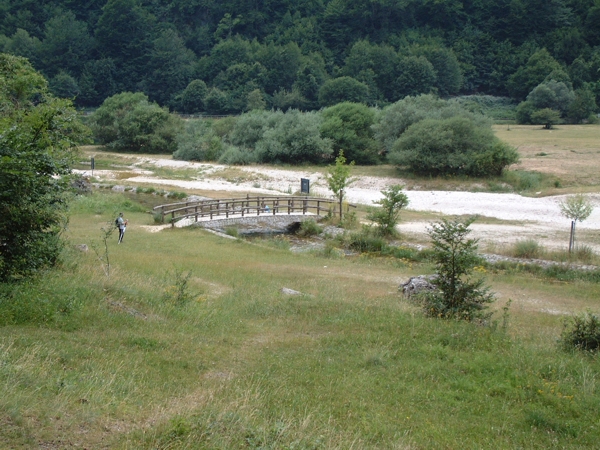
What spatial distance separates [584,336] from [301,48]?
148423 mm

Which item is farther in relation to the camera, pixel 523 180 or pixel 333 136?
pixel 333 136

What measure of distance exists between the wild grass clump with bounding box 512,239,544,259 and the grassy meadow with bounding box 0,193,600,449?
1186 centimetres

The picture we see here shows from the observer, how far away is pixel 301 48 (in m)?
154

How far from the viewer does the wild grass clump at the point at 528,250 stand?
2974cm

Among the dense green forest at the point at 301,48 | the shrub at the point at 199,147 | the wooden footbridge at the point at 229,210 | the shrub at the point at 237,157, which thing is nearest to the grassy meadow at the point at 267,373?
the wooden footbridge at the point at 229,210

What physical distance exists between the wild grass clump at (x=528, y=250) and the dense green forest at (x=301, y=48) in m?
85.7

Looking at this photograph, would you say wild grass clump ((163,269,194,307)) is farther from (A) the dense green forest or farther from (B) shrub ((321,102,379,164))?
(A) the dense green forest

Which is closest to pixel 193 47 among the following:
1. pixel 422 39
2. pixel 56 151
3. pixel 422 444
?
pixel 422 39

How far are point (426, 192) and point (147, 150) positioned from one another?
1850 inches

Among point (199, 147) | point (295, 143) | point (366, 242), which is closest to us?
point (366, 242)

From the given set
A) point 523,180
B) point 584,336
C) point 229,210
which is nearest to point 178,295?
point 584,336

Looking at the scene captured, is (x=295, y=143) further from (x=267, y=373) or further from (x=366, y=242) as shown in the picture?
(x=267, y=373)

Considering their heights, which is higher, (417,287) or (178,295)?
(178,295)

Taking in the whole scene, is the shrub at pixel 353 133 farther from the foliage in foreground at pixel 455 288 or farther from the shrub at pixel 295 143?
the foliage in foreground at pixel 455 288
